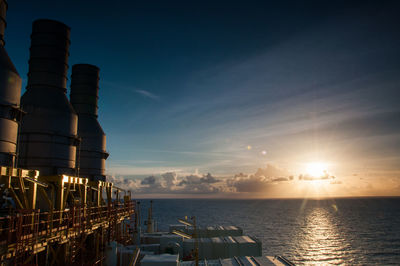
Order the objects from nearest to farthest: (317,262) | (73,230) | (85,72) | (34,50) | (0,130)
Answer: (0,130) → (73,230) → (34,50) → (85,72) → (317,262)

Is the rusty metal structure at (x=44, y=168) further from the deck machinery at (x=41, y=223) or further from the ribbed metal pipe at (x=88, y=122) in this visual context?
the ribbed metal pipe at (x=88, y=122)

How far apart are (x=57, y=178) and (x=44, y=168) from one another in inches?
189

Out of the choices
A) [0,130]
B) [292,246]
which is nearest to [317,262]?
[292,246]

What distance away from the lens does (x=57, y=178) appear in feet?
80.4

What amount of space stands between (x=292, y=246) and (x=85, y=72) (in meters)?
60.9

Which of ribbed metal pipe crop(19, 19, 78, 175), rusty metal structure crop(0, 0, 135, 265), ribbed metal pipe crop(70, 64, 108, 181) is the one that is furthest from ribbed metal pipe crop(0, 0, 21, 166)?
ribbed metal pipe crop(70, 64, 108, 181)

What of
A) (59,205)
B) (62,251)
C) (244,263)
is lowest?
(244,263)

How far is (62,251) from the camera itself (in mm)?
24125

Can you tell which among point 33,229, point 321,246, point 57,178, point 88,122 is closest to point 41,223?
point 33,229

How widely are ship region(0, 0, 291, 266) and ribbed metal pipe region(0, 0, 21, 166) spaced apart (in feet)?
0.24

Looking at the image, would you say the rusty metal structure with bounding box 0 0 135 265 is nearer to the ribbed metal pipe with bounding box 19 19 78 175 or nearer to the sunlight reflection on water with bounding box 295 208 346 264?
the ribbed metal pipe with bounding box 19 19 78 175

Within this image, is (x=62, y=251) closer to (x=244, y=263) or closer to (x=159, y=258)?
(x=159, y=258)

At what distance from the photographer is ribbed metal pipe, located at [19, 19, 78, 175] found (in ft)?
94.1

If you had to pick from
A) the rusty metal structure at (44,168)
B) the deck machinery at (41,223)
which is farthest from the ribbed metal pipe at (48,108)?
the deck machinery at (41,223)
